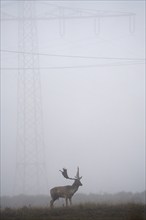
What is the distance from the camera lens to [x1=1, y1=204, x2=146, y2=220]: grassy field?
14134 mm

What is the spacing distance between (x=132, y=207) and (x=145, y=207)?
0.80 m

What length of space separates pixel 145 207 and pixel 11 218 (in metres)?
6.06

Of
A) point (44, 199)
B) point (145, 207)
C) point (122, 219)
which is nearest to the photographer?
point (122, 219)

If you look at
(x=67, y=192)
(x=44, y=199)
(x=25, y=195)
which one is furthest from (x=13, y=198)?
(x=67, y=192)

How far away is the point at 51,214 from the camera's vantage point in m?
15.1

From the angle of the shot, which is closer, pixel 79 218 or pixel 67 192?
pixel 79 218

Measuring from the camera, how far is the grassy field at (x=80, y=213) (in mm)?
14134

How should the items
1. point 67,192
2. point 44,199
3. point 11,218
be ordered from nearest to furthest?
1. point 11,218
2. point 67,192
3. point 44,199

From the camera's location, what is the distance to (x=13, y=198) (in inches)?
1638

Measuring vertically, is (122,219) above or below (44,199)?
above

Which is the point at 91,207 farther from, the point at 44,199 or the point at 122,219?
the point at 44,199

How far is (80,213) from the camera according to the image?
1497 cm

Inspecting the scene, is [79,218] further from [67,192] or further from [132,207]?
[67,192]

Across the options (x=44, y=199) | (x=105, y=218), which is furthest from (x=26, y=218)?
(x=44, y=199)
